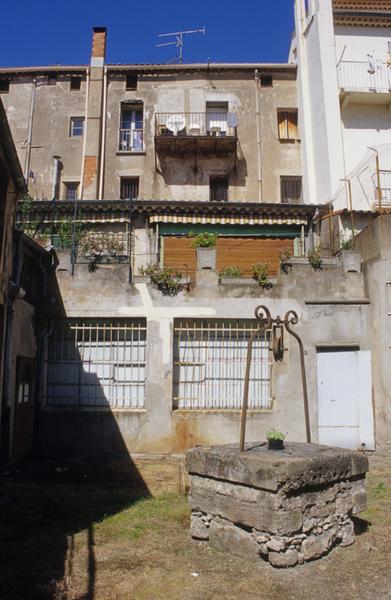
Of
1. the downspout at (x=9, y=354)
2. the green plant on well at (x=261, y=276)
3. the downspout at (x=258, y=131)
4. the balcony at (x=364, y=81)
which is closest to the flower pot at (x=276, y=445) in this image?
the downspout at (x=9, y=354)

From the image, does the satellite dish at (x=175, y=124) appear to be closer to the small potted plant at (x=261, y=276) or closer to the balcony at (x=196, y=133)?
the balcony at (x=196, y=133)

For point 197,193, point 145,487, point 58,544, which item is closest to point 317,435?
point 145,487

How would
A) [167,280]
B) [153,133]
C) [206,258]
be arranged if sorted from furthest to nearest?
1. [153,133]
2. [206,258]
3. [167,280]

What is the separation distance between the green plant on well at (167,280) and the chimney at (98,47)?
14260mm

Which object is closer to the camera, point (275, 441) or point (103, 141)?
point (275, 441)

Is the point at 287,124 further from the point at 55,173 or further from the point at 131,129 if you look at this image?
the point at 55,173

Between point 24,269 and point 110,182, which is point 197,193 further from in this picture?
point 24,269

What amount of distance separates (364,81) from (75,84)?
41.8 ft

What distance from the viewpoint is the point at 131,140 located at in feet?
71.1

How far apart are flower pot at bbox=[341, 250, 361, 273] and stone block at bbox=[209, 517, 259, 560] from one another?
8.48 metres

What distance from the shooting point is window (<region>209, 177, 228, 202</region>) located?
2128cm

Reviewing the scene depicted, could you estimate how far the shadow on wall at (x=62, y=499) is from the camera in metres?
5.01

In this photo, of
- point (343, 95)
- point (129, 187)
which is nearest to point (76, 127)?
point (129, 187)

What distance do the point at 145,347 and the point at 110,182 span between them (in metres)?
11.0
